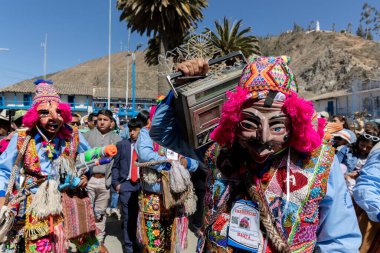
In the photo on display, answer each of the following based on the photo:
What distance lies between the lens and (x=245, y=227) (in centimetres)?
139

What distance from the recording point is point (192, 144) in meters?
1.62

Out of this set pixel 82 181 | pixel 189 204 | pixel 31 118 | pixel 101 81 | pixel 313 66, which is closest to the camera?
pixel 31 118

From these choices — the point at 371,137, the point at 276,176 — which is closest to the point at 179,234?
the point at 276,176

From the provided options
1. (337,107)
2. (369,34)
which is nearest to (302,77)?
(337,107)

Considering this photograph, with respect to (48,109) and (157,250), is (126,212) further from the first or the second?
(48,109)

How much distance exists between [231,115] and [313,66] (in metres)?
62.1

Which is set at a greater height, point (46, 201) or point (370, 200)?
point (370, 200)

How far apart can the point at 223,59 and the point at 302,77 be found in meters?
62.0

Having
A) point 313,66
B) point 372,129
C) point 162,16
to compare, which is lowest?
point 372,129

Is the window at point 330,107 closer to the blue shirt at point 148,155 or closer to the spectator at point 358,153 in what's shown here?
the spectator at point 358,153

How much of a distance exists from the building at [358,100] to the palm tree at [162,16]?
18.8 meters

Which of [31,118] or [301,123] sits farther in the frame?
[31,118]

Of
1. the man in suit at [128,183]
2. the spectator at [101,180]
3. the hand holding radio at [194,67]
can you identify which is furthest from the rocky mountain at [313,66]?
the hand holding radio at [194,67]

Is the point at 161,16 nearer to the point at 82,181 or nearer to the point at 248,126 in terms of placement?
the point at 82,181
